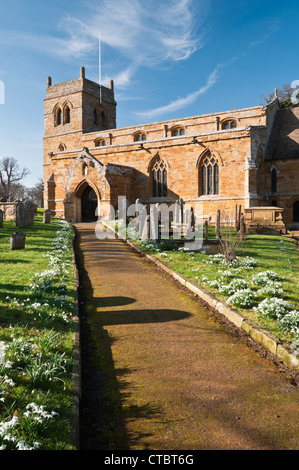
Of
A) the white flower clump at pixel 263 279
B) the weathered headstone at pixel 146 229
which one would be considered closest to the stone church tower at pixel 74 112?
the weathered headstone at pixel 146 229

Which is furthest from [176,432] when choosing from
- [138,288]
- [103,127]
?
[103,127]

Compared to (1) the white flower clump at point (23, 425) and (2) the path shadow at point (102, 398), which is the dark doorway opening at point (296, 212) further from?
(1) the white flower clump at point (23, 425)

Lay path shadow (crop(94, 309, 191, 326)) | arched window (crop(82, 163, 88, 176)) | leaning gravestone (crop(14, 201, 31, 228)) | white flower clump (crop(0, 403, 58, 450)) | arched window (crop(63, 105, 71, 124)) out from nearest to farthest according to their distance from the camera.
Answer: white flower clump (crop(0, 403, 58, 450)) → path shadow (crop(94, 309, 191, 326)) → leaning gravestone (crop(14, 201, 31, 228)) → arched window (crop(82, 163, 88, 176)) → arched window (crop(63, 105, 71, 124))

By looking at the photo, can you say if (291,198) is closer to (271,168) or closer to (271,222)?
(271,168)

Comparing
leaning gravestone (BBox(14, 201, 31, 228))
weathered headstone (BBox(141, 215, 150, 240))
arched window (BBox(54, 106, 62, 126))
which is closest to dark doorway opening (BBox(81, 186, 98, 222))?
leaning gravestone (BBox(14, 201, 31, 228))

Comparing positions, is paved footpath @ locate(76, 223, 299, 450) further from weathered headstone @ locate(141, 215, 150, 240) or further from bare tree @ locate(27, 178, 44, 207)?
bare tree @ locate(27, 178, 44, 207)

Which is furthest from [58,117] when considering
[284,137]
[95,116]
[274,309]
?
[274,309]

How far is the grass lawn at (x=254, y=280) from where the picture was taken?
5.25 meters

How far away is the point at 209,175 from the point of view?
25.0m

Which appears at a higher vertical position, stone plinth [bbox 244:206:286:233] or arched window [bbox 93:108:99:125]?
arched window [bbox 93:108:99:125]

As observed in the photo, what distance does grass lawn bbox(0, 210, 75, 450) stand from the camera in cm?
267

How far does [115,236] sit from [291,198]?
685 inches

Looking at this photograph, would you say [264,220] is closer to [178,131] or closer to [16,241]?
[16,241]

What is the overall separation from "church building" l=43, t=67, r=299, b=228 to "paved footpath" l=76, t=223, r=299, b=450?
18.9m
